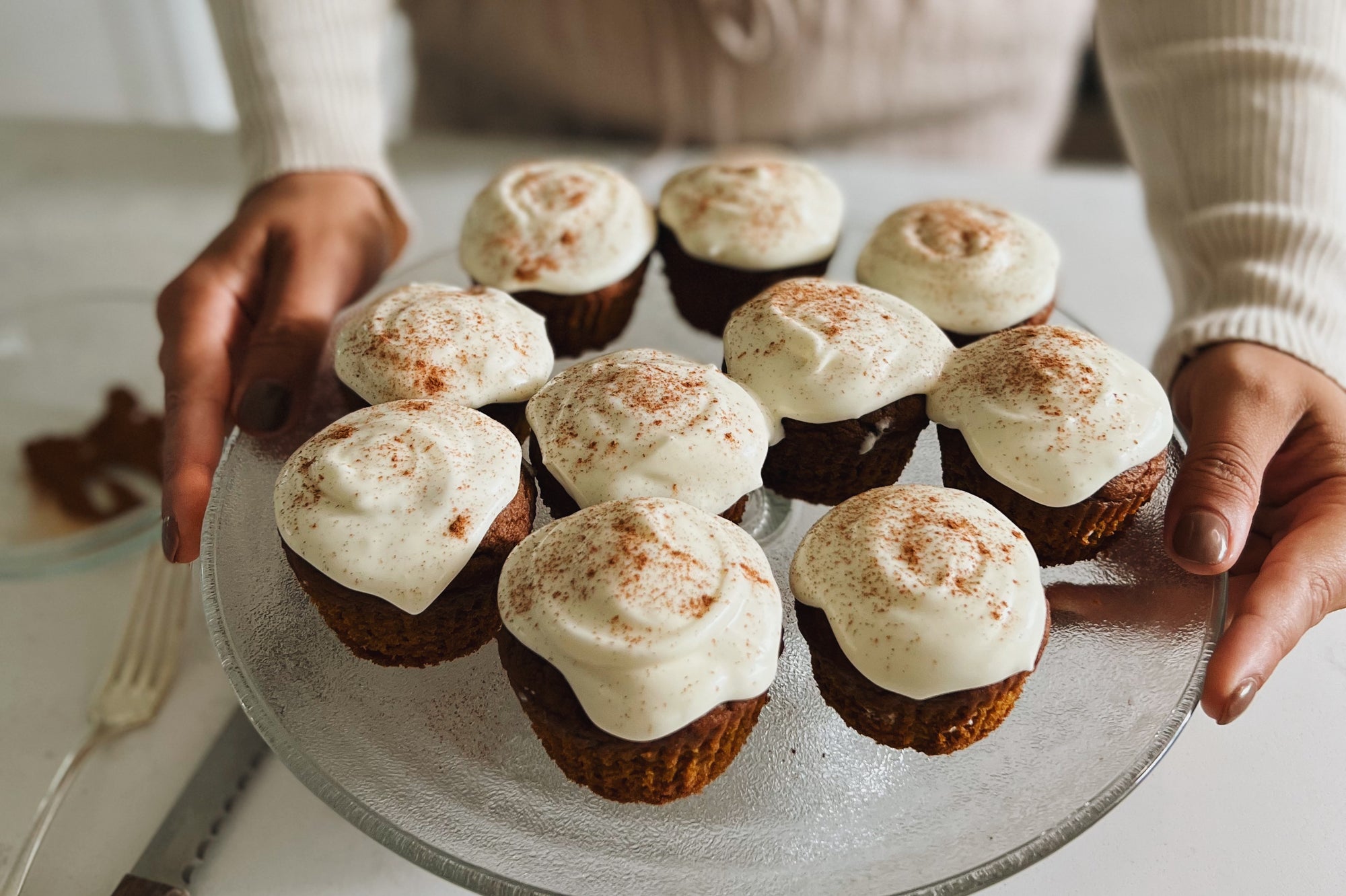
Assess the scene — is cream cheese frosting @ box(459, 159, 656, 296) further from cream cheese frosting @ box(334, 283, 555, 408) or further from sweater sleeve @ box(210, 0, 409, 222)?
sweater sleeve @ box(210, 0, 409, 222)

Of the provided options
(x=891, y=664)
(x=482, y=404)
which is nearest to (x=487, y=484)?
(x=482, y=404)

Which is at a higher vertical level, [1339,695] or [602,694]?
[602,694]

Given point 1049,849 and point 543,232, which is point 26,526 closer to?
point 543,232

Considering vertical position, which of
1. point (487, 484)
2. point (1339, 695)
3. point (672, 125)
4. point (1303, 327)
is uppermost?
point (487, 484)

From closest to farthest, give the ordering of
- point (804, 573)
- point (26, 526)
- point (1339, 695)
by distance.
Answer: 1. point (804, 573)
2. point (1339, 695)
3. point (26, 526)

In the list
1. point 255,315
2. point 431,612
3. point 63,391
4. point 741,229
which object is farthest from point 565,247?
point 63,391

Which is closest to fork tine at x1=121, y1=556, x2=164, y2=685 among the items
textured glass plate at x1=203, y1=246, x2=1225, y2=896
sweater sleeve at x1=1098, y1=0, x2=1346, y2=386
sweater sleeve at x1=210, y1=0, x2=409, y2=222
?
textured glass plate at x1=203, y1=246, x2=1225, y2=896

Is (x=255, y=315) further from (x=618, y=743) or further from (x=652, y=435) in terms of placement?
(x=618, y=743)
